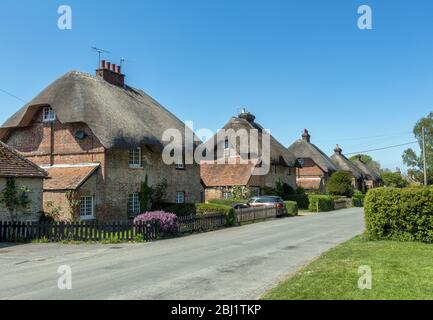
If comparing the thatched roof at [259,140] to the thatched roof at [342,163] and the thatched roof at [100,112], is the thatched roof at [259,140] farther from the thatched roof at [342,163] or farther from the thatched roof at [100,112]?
the thatched roof at [342,163]

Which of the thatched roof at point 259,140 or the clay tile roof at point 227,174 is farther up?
the thatched roof at point 259,140

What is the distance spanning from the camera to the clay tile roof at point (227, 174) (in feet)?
140

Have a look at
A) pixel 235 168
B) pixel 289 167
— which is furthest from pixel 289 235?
pixel 289 167

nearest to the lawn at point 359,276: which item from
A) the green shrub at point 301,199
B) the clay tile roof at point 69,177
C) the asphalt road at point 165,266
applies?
the asphalt road at point 165,266

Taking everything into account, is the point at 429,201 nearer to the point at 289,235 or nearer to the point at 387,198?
the point at 387,198

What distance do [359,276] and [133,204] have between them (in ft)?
66.9

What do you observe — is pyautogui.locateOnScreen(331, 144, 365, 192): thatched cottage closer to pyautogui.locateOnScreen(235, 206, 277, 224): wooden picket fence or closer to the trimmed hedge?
pyautogui.locateOnScreen(235, 206, 277, 224): wooden picket fence

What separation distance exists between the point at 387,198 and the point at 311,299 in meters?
10.0

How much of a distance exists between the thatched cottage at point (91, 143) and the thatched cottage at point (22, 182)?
1.76 metres

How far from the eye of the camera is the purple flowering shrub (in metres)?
20.3

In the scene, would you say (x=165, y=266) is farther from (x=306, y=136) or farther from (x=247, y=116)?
(x=306, y=136)

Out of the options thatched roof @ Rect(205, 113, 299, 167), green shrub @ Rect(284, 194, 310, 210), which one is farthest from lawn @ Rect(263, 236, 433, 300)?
green shrub @ Rect(284, 194, 310, 210)
